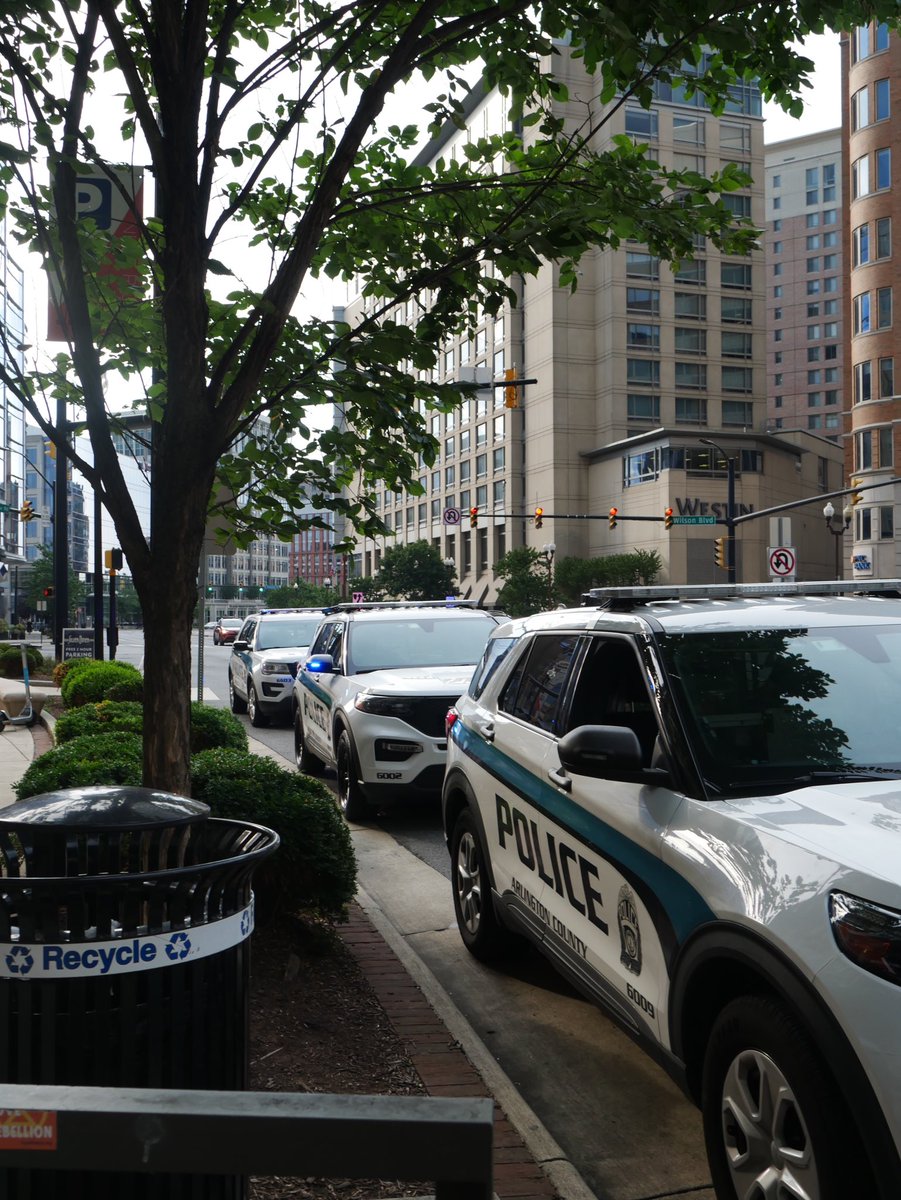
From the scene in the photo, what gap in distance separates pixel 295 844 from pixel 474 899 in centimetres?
101

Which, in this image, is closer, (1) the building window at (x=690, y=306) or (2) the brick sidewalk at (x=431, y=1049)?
(2) the brick sidewalk at (x=431, y=1049)

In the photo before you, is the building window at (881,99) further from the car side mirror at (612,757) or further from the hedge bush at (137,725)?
the car side mirror at (612,757)

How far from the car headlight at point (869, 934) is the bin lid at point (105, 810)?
154 centimetres

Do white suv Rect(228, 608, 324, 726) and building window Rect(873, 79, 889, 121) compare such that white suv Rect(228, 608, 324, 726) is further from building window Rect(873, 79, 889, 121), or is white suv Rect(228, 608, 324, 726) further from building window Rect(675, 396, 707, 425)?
building window Rect(675, 396, 707, 425)

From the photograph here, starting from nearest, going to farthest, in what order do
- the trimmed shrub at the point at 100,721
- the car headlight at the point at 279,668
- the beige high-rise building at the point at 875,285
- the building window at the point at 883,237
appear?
the trimmed shrub at the point at 100,721
the car headlight at the point at 279,668
the beige high-rise building at the point at 875,285
the building window at the point at 883,237

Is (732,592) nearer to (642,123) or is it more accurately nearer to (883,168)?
(883,168)

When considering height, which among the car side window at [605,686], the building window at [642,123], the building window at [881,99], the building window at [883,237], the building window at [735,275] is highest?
the building window at [642,123]

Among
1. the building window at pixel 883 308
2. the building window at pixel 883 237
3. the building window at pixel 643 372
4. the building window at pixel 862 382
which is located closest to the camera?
the building window at pixel 883 237

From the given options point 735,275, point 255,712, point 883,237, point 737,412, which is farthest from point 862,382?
point 255,712

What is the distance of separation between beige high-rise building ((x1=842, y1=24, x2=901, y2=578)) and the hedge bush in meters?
49.7

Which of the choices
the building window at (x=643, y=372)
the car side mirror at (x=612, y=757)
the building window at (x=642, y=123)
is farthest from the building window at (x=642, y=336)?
the car side mirror at (x=612, y=757)

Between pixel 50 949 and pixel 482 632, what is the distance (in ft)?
31.2

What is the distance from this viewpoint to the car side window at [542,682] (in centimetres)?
505

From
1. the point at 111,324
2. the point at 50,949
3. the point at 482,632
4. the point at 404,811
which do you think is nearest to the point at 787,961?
the point at 50,949
